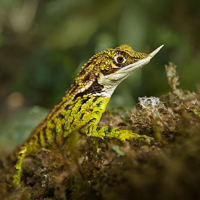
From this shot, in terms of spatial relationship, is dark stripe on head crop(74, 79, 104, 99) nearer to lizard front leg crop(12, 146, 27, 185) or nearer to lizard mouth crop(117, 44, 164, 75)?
lizard mouth crop(117, 44, 164, 75)

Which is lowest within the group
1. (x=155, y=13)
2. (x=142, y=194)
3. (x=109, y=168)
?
(x=142, y=194)

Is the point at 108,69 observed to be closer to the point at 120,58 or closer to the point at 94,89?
the point at 120,58

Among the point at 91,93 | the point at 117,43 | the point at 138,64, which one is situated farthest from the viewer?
the point at 117,43

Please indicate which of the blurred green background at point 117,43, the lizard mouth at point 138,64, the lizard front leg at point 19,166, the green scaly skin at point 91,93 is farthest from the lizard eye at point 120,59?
the blurred green background at point 117,43

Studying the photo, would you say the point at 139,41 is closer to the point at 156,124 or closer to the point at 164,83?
the point at 164,83

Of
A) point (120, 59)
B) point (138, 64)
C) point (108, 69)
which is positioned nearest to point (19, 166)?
point (108, 69)

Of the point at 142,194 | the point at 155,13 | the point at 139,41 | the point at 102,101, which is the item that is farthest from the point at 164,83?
the point at 142,194

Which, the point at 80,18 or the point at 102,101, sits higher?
the point at 80,18
